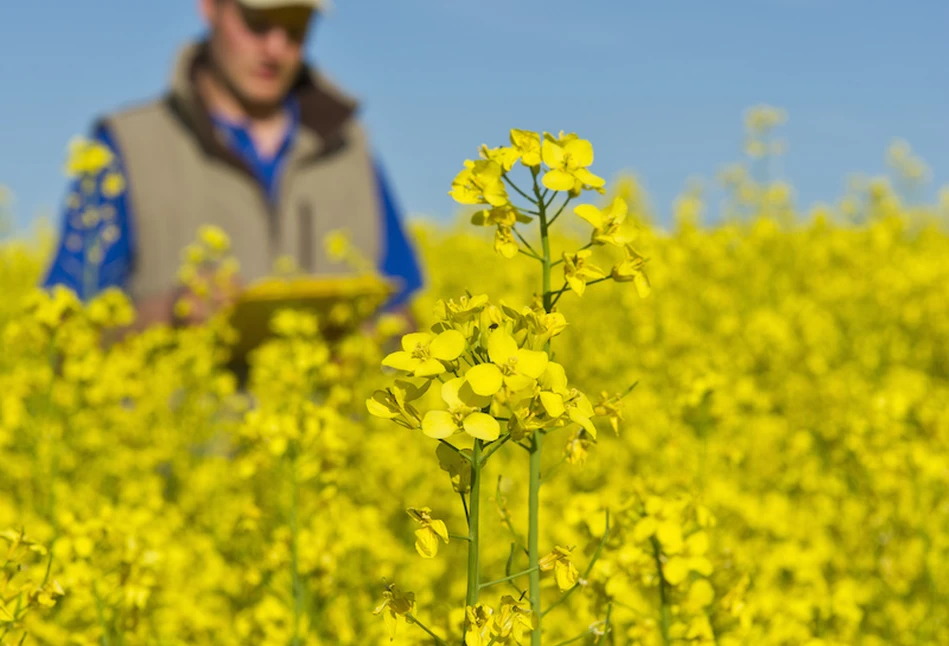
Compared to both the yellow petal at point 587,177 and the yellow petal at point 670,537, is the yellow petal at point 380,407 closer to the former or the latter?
the yellow petal at point 587,177

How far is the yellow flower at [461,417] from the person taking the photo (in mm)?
1117

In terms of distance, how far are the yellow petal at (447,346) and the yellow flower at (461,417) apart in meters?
0.03

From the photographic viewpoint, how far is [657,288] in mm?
6480

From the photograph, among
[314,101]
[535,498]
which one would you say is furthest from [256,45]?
[535,498]

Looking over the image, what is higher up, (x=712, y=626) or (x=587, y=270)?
(x=587, y=270)

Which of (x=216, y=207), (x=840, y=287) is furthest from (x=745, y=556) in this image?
(x=840, y=287)

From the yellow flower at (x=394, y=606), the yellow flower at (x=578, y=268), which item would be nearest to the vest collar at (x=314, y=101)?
the yellow flower at (x=578, y=268)

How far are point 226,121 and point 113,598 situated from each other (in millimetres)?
4115

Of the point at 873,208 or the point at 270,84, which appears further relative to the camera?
the point at 873,208

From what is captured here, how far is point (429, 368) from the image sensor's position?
45.8 inches

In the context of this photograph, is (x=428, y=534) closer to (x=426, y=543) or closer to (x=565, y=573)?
(x=426, y=543)

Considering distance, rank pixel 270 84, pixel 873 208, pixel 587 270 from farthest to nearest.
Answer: pixel 873 208
pixel 270 84
pixel 587 270

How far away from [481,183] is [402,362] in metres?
0.32

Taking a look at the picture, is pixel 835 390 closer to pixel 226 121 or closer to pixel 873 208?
pixel 226 121
